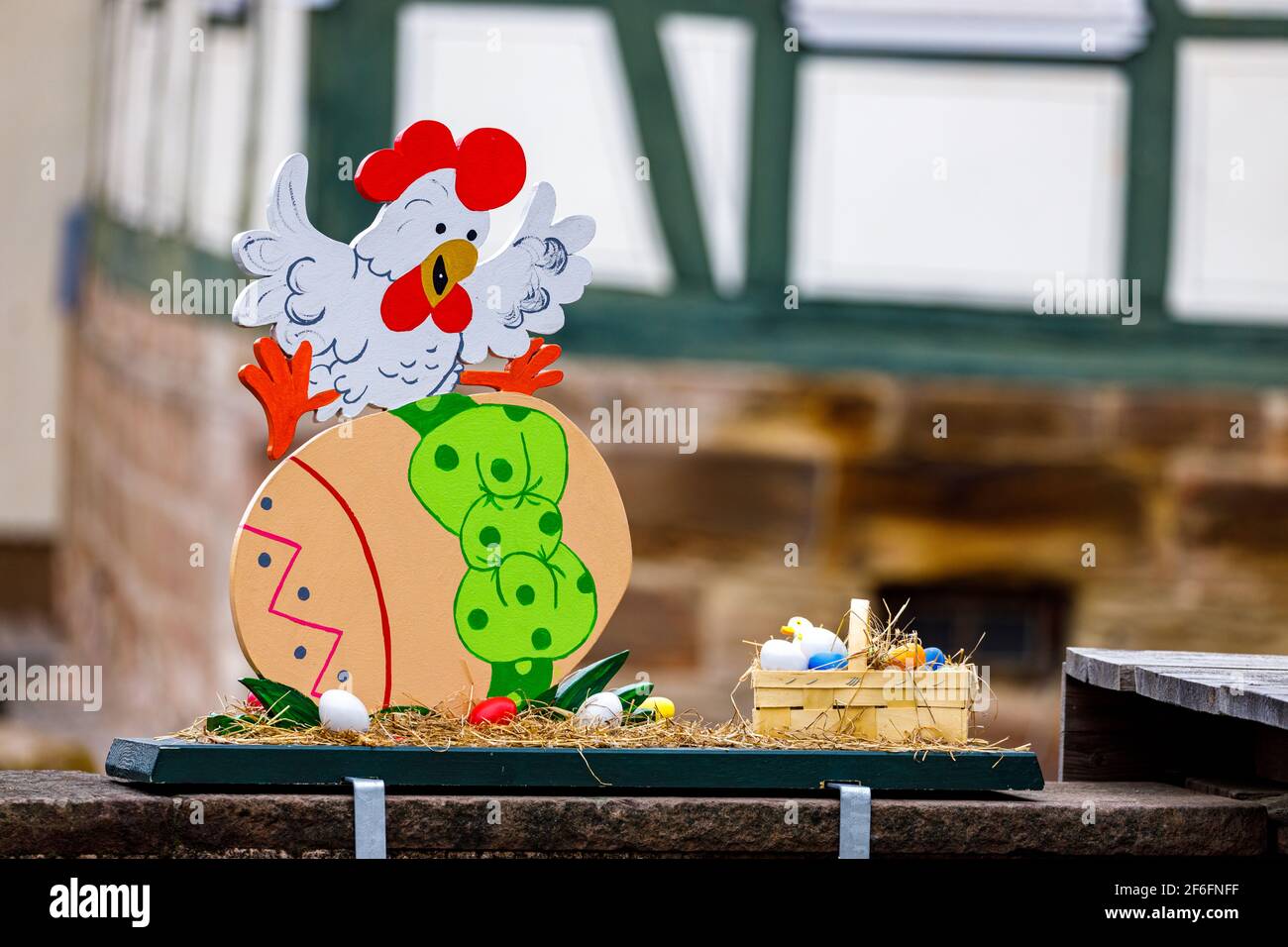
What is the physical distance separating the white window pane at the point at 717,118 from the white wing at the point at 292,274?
2810 mm

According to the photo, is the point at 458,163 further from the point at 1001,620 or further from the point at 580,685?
the point at 1001,620

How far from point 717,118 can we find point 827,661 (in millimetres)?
3108

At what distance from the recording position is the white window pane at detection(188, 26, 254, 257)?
6395mm

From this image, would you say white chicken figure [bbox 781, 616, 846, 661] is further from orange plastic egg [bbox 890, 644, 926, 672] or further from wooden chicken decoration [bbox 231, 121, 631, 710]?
wooden chicken decoration [bbox 231, 121, 631, 710]

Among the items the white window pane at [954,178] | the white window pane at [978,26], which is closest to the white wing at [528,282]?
the white window pane at [954,178]

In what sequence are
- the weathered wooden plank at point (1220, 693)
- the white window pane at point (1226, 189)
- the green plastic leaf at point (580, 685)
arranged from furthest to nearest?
the white window pane at point (1226, 189), the green plastic leaf at point (580, 685), the weathered wooden plank at point (1220, 693)

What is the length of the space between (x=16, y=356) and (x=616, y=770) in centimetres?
653

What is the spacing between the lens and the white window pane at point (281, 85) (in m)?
5.94

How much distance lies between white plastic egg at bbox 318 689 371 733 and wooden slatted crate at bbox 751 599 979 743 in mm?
688

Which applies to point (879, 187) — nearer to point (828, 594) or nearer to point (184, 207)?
point (828, 594)

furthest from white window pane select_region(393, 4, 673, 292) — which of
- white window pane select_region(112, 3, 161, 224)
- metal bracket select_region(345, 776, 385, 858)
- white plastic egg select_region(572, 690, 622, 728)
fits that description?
metal bracket select_region(345, 776, 385, 858)

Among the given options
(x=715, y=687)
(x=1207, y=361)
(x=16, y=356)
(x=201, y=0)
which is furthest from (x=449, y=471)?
(x=16, y=356)

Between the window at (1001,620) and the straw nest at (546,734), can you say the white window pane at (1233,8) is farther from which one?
the straw nest at (546,734)

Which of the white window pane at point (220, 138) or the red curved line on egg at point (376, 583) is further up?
the white window pane at point (220, 138)
